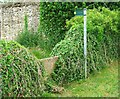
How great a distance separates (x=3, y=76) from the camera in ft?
14.7

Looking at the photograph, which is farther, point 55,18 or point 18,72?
point 55,18

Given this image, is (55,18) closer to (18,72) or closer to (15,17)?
(15,17)

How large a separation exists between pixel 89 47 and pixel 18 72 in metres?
2.11

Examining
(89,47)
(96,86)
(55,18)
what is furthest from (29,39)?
(96,86)

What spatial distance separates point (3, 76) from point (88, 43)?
2400 mm

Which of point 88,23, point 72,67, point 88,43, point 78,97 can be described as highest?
point 88,23

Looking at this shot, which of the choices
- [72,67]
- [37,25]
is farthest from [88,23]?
[37,25]

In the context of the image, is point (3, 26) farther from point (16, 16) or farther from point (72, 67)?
point (72, 67)

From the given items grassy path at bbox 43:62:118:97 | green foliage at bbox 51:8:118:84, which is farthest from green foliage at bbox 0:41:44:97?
green foliage at bbox 51:8:118:84

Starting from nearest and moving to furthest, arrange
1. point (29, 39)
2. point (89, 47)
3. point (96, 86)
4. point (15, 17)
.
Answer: point (96, 86) < point (89, 47) < point (29, 39) < point (15, 17)

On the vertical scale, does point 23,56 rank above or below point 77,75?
above

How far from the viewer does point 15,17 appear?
11266mm

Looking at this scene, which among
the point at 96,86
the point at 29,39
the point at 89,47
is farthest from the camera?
the point at 29,39

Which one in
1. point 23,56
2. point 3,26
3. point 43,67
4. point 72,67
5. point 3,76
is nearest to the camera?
point 3,76
